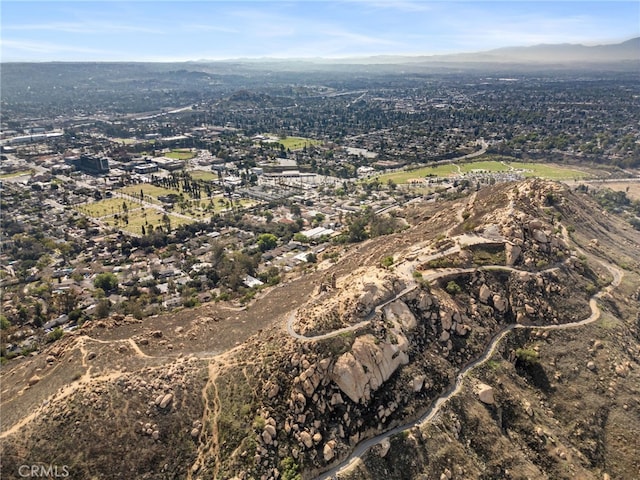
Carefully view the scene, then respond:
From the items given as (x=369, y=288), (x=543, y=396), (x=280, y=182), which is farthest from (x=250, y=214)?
(x=543, y=396)

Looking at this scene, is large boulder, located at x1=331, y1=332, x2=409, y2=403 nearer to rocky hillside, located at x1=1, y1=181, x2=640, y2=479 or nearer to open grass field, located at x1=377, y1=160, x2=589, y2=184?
rocky hillside, located at x1=1, y1=181, x2=640, y2=479

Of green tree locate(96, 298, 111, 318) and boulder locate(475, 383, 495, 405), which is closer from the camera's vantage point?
boulder locate(475, 383, 495, 405)

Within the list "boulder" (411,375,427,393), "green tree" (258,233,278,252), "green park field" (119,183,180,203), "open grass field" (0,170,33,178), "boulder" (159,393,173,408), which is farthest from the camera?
"open grass field" (0,170,33,178)

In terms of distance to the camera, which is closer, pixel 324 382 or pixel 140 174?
pixel 324 382

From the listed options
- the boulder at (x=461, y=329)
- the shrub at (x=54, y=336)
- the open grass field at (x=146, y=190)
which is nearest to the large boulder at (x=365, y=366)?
the boulder at (x=461, y=329)

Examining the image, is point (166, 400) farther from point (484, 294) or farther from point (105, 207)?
point (105, 207)

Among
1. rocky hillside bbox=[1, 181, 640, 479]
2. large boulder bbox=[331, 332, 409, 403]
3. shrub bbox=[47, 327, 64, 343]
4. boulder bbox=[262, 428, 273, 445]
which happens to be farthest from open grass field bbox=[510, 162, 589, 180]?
shrub bbox=[47, 327, 64, 343]

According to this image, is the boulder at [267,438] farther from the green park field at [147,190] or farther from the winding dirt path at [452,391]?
the green park field at [147,190]

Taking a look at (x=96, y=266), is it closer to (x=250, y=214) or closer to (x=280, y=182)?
(x=250, y=214)
